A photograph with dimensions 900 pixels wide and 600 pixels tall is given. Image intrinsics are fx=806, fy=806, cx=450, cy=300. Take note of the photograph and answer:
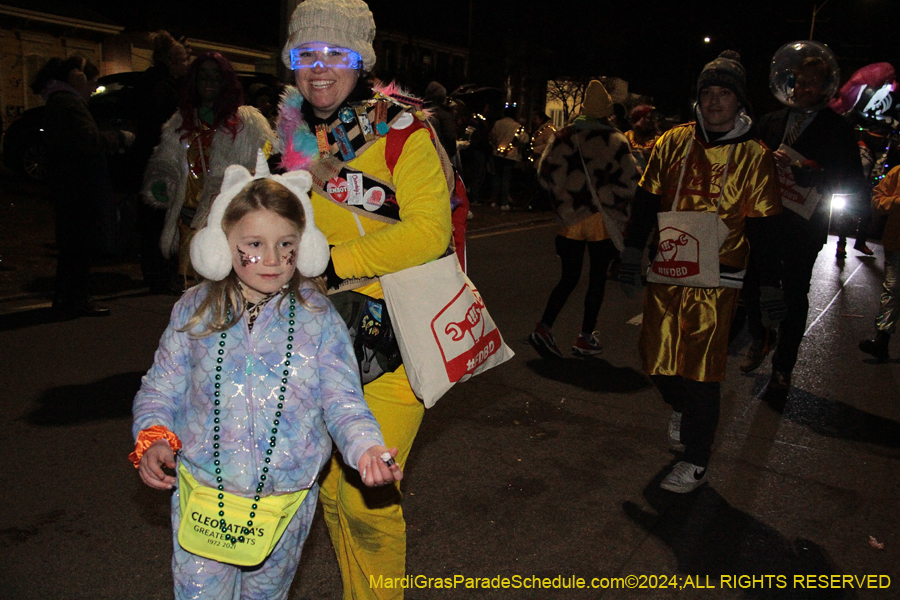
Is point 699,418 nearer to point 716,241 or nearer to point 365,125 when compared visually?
point 716,241

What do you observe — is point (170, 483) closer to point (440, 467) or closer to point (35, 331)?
point (440, 467)

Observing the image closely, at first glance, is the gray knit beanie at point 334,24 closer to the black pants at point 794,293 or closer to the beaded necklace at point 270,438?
the beaded necklace at point 270,438

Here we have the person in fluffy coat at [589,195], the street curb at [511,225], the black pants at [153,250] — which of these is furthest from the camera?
the street curb at [511,225]

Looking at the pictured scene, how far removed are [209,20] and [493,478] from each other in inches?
1212

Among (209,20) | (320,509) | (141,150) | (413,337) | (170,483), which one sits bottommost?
(320,509)

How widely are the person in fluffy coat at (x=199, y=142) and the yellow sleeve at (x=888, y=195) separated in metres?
5.06

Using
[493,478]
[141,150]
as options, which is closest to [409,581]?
[493,478]

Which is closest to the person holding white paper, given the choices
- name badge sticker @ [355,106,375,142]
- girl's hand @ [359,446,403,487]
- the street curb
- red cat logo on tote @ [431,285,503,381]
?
red cat logo on tote @ [431,285,503,381]

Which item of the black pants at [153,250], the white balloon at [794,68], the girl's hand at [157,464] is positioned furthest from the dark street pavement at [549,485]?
the white balloon at [794,68]

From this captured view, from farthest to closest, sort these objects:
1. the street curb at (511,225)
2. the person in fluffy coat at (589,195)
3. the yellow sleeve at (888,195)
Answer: the street curb at (511,225) → the yellow sleeve at (888,195) → the person in fluffy coat at (589,195)

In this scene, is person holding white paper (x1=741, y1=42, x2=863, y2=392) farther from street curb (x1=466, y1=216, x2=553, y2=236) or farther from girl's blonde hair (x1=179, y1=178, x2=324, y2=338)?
street curb (x1=466, y1=216, x2=553, y2=236)

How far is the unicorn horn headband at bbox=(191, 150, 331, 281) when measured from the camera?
2.07 metres

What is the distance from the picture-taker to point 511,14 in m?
35.1

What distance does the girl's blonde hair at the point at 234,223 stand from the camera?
2070 millimetres
